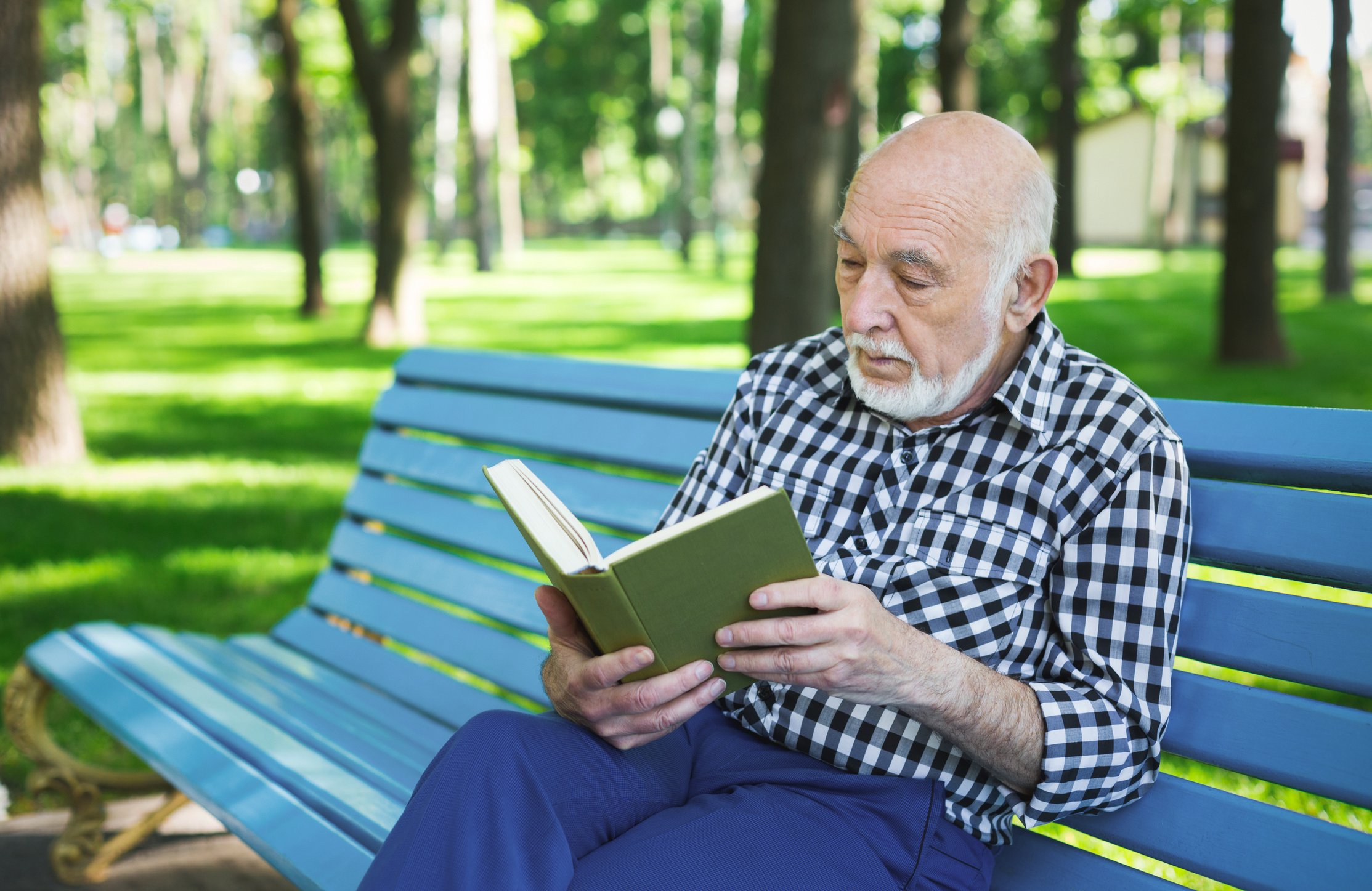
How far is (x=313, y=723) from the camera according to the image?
9.64 ft

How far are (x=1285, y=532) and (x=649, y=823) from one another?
113 centimetres

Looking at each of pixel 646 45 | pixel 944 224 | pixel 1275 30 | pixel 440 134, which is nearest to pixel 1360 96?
pixel 646 45

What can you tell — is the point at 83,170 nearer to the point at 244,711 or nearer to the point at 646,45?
the point at 646,45

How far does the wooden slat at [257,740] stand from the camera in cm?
240

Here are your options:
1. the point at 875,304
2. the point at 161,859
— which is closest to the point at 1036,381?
the point at 875,304

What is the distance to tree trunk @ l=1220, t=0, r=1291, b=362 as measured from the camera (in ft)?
32.9

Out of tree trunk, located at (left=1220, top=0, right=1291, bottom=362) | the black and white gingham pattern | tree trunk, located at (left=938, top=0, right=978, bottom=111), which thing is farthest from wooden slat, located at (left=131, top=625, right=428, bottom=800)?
tree trunk, located at (left=938, top=0, right=978, bottom=111)

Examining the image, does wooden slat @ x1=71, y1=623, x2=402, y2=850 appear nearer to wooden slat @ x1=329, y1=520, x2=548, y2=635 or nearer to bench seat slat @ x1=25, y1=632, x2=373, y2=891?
bench seat slat @ x1=25, y1=632, x2=373, y2=891

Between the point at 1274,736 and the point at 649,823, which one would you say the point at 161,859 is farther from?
the point at 1274,736

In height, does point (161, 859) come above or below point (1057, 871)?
below

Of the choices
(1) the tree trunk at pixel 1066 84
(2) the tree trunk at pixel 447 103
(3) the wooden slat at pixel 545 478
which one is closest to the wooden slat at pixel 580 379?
(3) the wooden slat at pixel 545 478

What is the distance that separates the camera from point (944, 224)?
7.04 feet

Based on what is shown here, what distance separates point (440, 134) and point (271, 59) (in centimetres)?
1186

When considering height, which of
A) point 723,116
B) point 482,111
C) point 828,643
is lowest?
point 828,643
